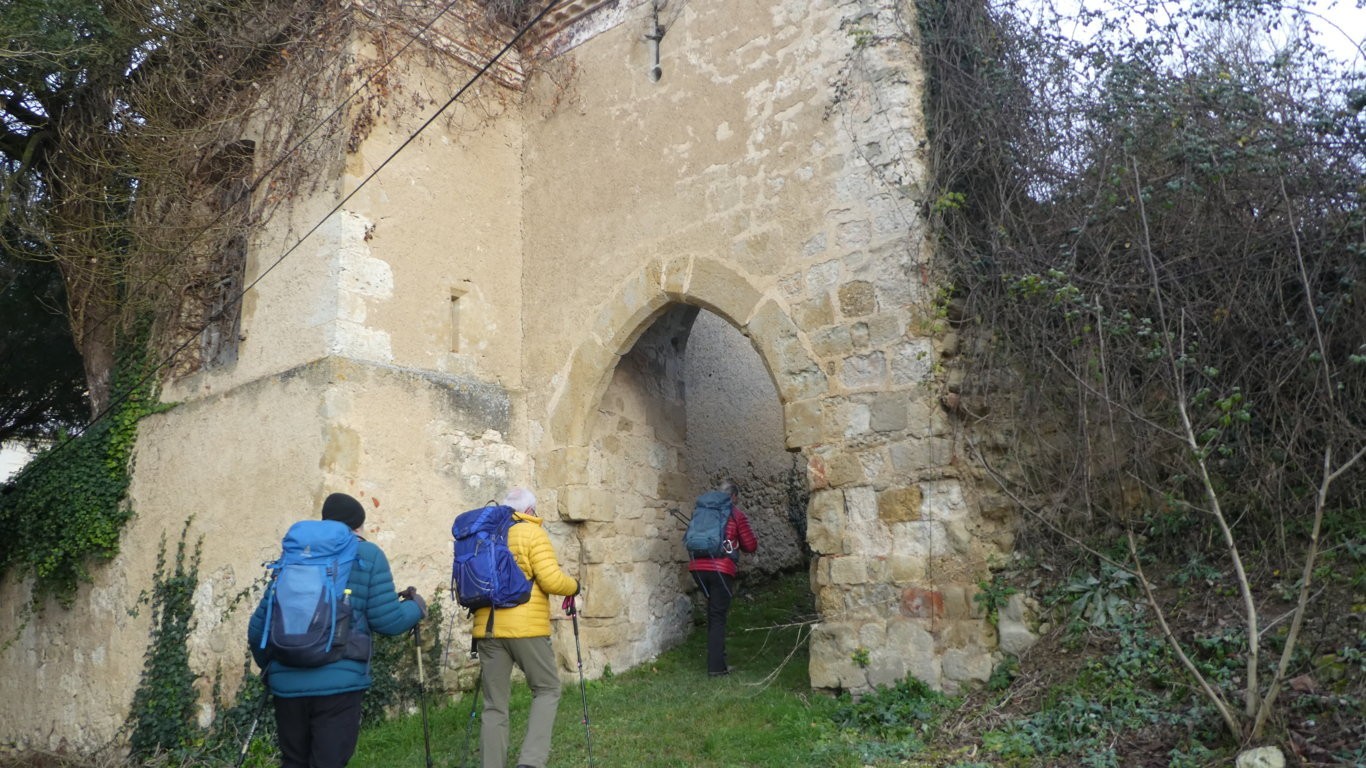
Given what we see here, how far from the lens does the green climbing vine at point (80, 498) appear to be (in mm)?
8875

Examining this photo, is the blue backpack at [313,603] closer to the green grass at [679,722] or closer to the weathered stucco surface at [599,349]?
the green grass at [679,722]

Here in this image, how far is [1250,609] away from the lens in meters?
4.50

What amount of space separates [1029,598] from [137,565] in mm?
6663

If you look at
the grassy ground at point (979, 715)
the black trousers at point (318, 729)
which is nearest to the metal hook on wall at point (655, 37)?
the grassy ground at point (979, 715)

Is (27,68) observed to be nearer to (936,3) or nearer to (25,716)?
(25,716)

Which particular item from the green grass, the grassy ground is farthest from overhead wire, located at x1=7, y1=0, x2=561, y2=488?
the green grass

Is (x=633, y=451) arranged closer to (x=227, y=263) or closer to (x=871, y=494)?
(x=871, y=494)

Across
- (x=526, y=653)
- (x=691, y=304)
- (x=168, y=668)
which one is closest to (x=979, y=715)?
(x=526, y=653)

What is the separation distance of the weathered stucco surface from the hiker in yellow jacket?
186 cm

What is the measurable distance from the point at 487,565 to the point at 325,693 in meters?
1.04

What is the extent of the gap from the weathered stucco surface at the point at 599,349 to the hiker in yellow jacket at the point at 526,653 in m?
1.86

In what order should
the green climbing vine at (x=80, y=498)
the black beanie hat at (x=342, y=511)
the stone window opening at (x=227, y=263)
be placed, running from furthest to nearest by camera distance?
the green climbing vine at (x=80, y=498) → the stone window opening at (x=227, y=263) → the black beanie hat at (x=342, y=511)

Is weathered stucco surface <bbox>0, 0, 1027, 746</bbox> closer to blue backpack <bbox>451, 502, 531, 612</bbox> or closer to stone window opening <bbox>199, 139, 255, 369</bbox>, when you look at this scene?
stone window opening <bbox>199, 139, 255, 369</bbox>

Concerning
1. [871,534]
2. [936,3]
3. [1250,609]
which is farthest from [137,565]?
[1250,609]
